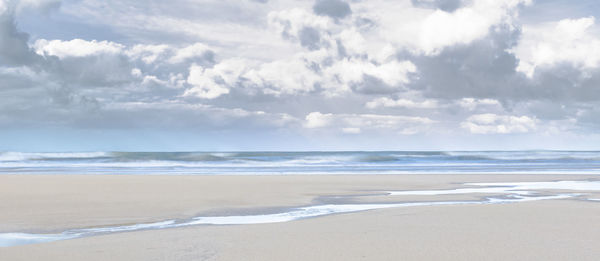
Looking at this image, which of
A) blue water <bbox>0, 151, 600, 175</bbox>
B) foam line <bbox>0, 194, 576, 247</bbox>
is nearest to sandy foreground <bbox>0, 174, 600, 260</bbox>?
foam line <bbox>0, 194, 576, 247</bbox>

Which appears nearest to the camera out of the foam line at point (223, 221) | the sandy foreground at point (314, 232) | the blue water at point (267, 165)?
the sandy foreground at point (314, 232)

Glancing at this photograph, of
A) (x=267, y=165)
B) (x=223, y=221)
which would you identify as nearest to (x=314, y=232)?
(x=223, y=221)

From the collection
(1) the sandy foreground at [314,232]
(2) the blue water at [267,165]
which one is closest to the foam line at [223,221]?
(1) the sandy foreground at [314,232]

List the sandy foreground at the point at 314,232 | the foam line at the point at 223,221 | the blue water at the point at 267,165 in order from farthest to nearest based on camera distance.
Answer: the blue water at the point at 267,165
the foam line at the point at 223,221
the sandy foreground at the point at 314,232

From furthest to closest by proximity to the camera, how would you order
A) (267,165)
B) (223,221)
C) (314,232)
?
(267,165)
(223,221)
(314,232)

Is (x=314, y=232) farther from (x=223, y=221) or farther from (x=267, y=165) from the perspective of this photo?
(x=267, y=165)

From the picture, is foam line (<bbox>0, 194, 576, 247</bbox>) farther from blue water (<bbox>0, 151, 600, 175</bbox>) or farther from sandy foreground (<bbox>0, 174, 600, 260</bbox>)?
blue water (<bbox>0, 151, 600, 175</bbox>)

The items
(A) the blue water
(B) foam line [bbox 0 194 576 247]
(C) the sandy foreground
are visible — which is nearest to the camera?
(C) the sandy foreground

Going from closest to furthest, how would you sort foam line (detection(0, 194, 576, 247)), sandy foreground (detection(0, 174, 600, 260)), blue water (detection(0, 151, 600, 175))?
sandy foreground (detection(0, 174, 600, 260)) < foam line (detection(0, 194, 576, 247)) < blue water (detection(0, 151, 600, 175))

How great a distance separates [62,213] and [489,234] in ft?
23.1

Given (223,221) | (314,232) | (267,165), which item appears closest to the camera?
(314,232)

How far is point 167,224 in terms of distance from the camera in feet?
26.3

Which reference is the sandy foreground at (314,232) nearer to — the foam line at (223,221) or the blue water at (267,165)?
the foam line at (223,221)

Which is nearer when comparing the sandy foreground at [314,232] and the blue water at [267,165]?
the sandy foreground at [314,232]
